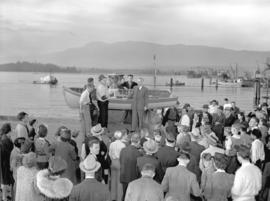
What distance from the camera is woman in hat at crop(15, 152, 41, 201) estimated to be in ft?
15.6

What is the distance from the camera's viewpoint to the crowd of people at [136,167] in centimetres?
438

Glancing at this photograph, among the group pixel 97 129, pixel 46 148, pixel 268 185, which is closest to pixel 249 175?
pixel 268 185

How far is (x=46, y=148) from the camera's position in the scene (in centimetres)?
609

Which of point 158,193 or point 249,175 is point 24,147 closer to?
point 158,193

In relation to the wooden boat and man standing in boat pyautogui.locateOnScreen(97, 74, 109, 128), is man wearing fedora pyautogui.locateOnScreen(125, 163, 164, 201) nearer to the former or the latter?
man standing in boat pyautogui.locateOnScreen(97, 74, 109, 128)

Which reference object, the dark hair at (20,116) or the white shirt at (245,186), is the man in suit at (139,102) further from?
the white shirt at (245,186)

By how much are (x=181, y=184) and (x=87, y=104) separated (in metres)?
5.53

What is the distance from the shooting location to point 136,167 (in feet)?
19.5

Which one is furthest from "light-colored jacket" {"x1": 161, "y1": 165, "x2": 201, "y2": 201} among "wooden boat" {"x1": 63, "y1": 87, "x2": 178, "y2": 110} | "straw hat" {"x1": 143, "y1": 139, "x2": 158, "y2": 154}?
"wooden boat" {"x1": 63, "y1": 87, "x2": 178, "y2": 110}

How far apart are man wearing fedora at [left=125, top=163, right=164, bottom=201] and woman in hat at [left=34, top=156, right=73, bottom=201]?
69cm

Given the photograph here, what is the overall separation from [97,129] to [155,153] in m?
0.93

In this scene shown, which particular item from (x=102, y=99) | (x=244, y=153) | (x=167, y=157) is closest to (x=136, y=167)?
(x=167, y=157)

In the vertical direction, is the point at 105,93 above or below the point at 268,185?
above

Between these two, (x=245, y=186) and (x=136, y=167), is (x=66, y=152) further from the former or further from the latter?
(x=245, y=186)
